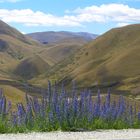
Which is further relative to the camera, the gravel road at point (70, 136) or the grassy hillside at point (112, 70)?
the grassy hillside at point (112, 70)

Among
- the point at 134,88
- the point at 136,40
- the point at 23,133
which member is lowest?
the point at 23,133

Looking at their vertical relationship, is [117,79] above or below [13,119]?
above

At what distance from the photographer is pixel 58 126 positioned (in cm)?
1534

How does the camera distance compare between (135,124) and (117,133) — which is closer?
(117,133)

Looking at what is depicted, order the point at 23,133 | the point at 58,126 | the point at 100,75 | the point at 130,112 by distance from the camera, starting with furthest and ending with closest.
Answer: the point at 100,75 → the point at 130,112 → the point at 58,126 → the point at 23,133

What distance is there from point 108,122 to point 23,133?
4.14 m

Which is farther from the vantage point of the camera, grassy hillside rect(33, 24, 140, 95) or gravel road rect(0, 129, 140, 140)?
grassy hillside rect(33, 24, 140, 95)

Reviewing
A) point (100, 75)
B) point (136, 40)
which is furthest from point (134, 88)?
point (136, 40)

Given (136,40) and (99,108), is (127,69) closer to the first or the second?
(136,40)

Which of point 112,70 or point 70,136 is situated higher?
point 112,70

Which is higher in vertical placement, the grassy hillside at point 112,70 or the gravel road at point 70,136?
the grassy hillside at point 112,70

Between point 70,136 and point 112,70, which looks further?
point 112,70

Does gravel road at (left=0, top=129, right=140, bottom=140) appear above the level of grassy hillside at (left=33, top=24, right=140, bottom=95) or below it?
below

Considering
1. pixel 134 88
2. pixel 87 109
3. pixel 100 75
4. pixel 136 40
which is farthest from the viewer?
pixel 136 40
